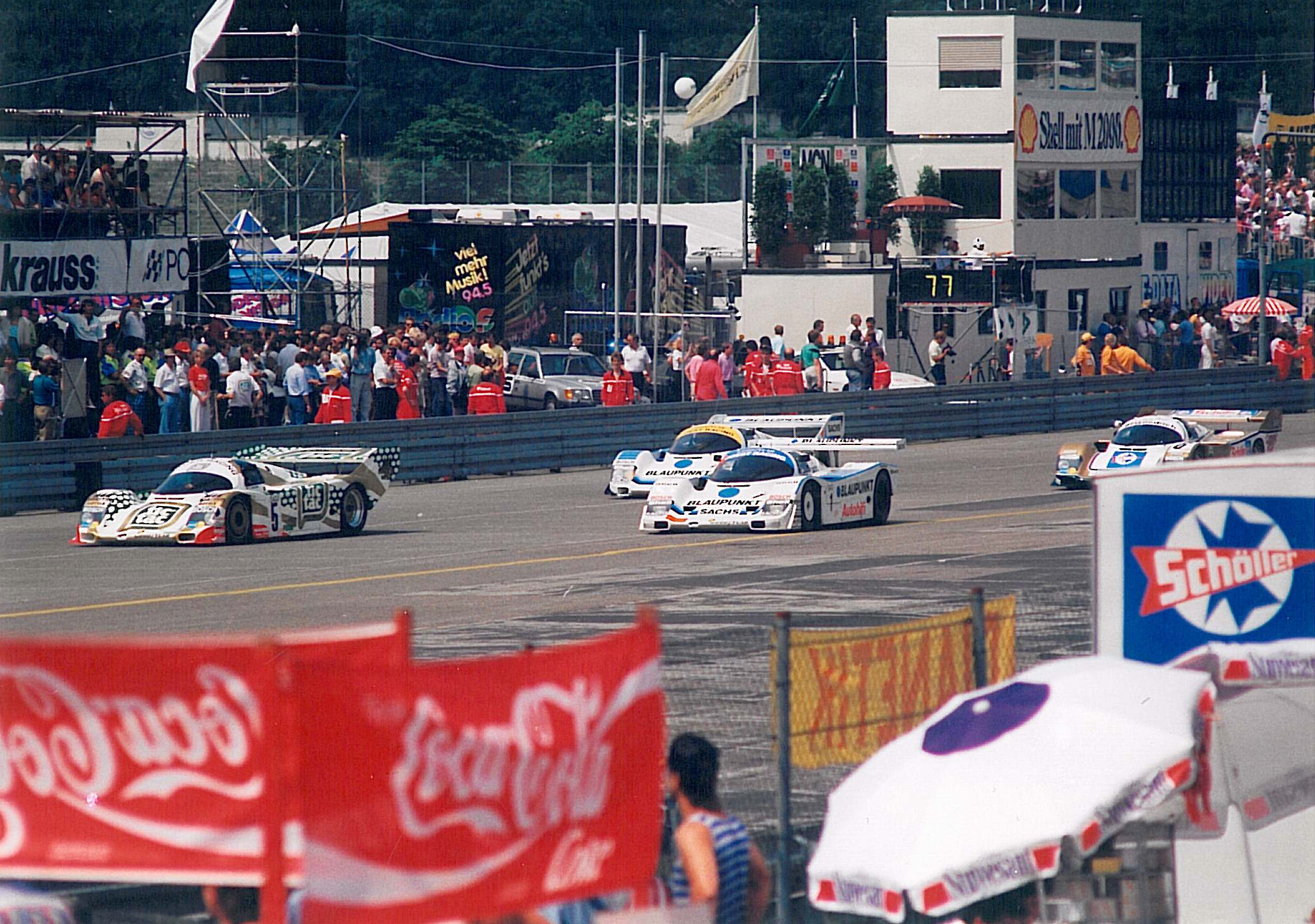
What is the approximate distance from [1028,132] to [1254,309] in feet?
28.9

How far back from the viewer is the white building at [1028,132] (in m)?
53.2

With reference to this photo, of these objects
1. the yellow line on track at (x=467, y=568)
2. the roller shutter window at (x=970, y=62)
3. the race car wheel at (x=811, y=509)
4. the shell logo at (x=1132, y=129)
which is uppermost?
the roller shutter window at (x=970, y=62)

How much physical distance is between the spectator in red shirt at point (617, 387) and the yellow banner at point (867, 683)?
25444 millimetres

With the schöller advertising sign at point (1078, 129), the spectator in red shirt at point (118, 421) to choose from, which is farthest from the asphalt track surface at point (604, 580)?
the schöller advertising sign at point (1078, 129)

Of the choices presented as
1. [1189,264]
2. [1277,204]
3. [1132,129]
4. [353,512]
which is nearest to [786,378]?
[353,512]

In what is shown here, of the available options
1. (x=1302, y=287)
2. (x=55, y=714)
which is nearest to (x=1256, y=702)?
(x=55, y=714)

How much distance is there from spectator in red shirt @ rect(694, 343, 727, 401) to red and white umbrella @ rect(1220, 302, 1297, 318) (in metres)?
18.5

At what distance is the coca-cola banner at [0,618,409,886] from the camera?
4.35 metres

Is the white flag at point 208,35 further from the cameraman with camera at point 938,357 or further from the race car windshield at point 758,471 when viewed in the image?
the race car windshield at point 758,471

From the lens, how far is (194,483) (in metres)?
21.7

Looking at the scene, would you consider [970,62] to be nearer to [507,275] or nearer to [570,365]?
[507,275]

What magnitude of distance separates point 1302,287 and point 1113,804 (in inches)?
2089

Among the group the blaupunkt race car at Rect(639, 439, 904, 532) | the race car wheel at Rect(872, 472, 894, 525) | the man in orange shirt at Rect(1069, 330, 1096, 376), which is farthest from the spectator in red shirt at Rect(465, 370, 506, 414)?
the man in orange shirt at Rect(1069, 330, 1096, 376)

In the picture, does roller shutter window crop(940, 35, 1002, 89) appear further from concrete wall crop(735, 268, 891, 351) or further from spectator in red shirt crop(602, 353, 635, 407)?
spectator in red shirt crop(602, 353, 635, 407)
